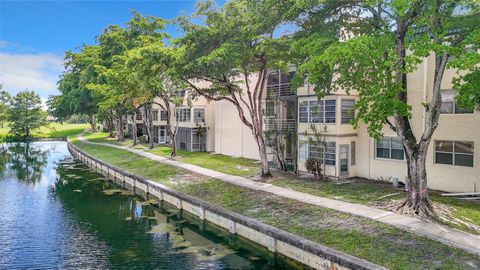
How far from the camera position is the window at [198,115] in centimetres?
4166

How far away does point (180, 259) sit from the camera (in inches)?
554

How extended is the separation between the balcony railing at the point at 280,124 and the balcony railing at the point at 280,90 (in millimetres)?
1846

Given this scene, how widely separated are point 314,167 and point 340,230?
30.8 feet

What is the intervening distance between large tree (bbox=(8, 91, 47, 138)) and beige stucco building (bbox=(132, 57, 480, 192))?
178 feet

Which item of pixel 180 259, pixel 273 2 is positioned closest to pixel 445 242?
pixel 180 259

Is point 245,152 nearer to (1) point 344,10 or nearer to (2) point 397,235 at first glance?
(1) point 344,10

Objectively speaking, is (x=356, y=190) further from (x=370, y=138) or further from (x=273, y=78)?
(x=273, y=78)

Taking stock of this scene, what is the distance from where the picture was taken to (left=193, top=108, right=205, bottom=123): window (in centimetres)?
4166

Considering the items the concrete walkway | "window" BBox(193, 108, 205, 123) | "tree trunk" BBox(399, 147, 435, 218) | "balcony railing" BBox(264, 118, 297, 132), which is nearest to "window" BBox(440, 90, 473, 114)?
"tree trunk" BBox(399, 147, 435, 218)

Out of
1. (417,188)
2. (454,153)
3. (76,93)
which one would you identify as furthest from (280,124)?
(76,93)

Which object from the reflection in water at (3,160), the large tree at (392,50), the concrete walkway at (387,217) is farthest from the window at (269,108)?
the reflection in water at (3,160)

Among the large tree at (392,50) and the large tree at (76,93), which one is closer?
the large tree at (392,50)

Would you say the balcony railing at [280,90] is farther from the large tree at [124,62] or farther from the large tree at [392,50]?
the large tree at [124,62]

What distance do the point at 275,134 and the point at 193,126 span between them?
1610 centimetres
